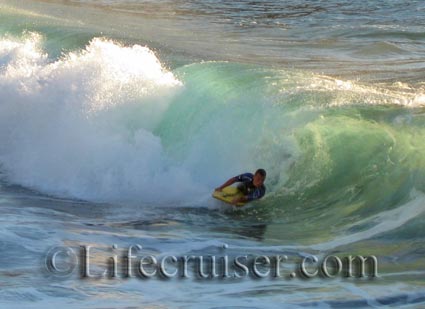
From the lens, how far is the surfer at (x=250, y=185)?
1158 centimetres

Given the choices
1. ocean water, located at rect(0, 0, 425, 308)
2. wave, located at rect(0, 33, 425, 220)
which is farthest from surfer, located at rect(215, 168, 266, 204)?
wave, located at rect(0, 33, 425, 220)

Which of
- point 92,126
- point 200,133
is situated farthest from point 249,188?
point 92,126

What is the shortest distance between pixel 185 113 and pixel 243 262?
214 inches

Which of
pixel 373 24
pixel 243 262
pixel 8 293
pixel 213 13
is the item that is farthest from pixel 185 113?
pixel 213 13

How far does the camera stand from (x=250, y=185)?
38.3 ft

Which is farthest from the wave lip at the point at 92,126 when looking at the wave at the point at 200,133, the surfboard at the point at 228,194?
the surfboard at the point at 228,194

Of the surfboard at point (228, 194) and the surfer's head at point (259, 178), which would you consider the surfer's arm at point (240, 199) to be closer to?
the surfboard at point (228, 194)

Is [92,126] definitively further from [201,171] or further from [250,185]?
[250,185]

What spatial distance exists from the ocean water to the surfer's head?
13.2 inches

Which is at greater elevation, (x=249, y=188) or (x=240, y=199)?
(x=249, y=188)

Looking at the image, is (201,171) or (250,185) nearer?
(250,185)

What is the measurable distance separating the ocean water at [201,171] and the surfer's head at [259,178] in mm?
335

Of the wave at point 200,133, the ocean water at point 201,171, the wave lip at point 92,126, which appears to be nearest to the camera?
the ocean water at point 201,171

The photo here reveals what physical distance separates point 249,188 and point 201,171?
5.39 ft
